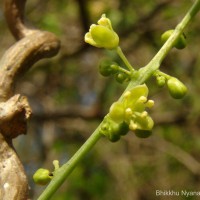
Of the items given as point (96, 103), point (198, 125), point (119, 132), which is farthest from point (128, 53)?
point (119, 132)

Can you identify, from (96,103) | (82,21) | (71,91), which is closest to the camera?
(82,21)

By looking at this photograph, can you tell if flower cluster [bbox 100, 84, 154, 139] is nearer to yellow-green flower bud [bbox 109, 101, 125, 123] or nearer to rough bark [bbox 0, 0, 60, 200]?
yellow-green flower bud [bbox 109, 101, 125, 123]

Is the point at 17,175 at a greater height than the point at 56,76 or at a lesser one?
greater

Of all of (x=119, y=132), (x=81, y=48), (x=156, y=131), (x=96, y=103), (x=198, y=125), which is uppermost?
(x=119, y=132)

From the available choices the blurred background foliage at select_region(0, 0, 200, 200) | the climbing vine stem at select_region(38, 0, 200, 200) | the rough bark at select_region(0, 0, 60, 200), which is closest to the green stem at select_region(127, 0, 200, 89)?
the climbing vine stem at select_region(38, 0, 200, 200)

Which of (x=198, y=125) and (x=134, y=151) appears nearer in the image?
(x=198, y=125)

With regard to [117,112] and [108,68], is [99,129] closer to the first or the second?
[117,112]

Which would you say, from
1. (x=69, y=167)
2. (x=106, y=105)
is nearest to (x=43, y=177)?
(x=69, y=167)

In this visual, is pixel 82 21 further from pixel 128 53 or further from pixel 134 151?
pixel 134 151

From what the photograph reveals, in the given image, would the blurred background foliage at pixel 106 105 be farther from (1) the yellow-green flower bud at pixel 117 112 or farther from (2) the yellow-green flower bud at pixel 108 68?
(1) the yellow-green flower bud at pixel 117 112
